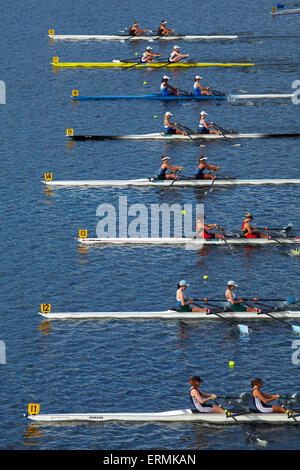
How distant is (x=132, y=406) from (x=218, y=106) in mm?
46790

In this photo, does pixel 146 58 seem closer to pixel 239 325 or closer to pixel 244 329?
pixel 239 325

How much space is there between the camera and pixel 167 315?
5509 cm

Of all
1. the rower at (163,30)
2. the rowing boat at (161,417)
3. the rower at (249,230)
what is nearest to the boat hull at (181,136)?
the rower at (249,230)

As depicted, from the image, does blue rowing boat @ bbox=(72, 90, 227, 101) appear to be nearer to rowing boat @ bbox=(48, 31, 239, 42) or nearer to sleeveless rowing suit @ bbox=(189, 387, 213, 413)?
rowing boat @ bbox=(48, 31, 239, 42)

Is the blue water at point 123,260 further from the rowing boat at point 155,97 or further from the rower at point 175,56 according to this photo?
the rower at point 175,56

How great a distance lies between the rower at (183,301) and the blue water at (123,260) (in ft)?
3.37

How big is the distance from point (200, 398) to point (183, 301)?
9676 mm

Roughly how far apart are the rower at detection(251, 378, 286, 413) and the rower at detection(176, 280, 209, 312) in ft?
31.4

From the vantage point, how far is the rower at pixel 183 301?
54750mm

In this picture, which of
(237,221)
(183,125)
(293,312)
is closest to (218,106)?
(183,125)

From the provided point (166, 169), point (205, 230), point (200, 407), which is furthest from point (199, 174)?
point (200, 407)

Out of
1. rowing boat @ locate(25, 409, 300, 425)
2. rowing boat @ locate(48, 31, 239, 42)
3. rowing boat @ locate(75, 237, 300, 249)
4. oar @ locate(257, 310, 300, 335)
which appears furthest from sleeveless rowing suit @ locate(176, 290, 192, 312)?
rowing boat @ locate(48, 31, 239, 42)

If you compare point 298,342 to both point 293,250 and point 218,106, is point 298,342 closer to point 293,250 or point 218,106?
point 293,250

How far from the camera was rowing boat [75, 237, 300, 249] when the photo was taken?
2500 inches
